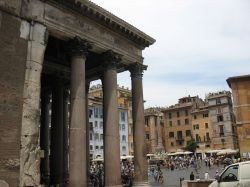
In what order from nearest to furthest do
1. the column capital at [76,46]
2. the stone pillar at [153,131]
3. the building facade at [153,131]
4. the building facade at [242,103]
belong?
the column capital at [76,46] → the building facade at [242,103] → the stone pillar at [153,131] → the building facade at [153,131]

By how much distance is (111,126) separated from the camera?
1567 centimetres

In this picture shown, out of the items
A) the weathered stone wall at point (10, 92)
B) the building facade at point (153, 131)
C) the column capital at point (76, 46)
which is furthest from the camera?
the building facade at point (153, 131)

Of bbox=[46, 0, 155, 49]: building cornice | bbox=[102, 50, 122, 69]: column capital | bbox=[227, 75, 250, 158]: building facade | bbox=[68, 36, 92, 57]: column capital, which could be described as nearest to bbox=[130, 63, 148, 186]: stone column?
bbox=[46, 0, 155, 49]: building cornice

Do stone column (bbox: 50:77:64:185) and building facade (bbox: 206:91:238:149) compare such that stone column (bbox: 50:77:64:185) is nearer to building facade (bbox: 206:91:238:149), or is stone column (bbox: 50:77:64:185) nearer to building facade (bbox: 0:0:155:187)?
building facade (bbox: 0:0:155:187)

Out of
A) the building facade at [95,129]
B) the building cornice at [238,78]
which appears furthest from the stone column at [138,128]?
the building facade at [95,129]

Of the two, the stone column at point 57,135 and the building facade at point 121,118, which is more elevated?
the building facade at point 121,118

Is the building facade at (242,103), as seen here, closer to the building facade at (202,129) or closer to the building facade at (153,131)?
the building facade at (202,129)

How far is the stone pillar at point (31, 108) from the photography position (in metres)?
12.1

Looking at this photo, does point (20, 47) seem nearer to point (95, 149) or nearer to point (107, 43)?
point (107, 43)

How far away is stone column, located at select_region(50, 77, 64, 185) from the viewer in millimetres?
18031

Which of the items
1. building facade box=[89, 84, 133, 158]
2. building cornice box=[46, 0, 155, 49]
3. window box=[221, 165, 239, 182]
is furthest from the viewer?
A: building facade box=[89, 84, 133, 158]

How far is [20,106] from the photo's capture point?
1228 centimetres

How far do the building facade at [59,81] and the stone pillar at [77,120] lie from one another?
0.04 metres

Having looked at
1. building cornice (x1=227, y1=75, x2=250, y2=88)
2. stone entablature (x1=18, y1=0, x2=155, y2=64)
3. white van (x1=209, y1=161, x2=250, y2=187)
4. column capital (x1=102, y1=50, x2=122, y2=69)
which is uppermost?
building cornice (x1=227, y1=75, x2=250, y2=88)
